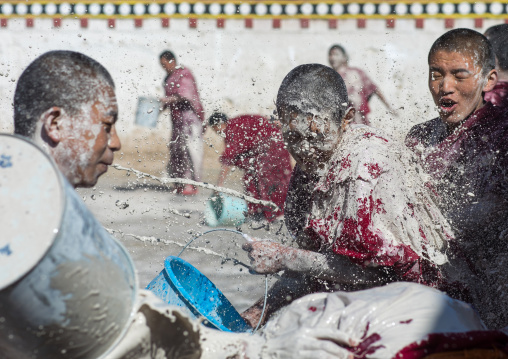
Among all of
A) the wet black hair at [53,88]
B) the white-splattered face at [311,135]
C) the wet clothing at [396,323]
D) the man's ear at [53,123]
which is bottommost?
the wet clothing at [396,323]

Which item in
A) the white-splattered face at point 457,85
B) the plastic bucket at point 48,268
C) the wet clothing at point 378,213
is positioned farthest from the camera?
the white-splattered face at point 457,85

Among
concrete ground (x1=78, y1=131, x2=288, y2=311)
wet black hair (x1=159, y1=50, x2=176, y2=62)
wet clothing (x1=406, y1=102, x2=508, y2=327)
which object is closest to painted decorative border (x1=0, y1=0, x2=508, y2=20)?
wet black hair (x1=159, y1=50, x2=176, y2=62)

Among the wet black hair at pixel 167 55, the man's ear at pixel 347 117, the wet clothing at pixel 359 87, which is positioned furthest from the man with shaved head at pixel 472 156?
the wet black hair at pixel 167 55

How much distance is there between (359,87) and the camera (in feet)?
31.1

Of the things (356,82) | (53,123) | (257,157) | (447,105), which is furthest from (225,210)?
(356,82)

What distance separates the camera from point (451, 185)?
325 cm

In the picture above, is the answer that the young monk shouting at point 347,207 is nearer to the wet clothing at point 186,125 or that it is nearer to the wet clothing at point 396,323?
the wet clothing at point 396,323

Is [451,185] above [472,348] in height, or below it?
above

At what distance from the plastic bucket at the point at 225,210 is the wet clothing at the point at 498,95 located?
233 cm

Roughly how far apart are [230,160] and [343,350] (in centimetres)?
462

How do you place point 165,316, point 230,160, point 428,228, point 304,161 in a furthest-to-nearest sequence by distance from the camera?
point 230,160, point 304,161, point 428,228, point 165,316

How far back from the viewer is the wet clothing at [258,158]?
19.6ft

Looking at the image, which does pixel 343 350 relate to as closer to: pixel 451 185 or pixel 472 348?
pixel 472 348

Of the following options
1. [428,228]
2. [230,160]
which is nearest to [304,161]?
[428,228]
